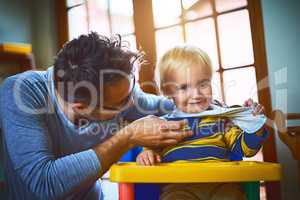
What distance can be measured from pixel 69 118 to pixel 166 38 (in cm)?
76

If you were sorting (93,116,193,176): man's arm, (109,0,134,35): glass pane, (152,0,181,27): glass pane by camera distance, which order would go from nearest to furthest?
(93,116,193,176): man's arm → (152,0,181,27): glass pane → (109,0,134,35): glass pane

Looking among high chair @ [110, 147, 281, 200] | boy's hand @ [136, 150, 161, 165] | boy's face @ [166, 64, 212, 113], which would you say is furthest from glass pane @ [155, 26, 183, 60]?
high chair @ [110, 147, 281, 200]

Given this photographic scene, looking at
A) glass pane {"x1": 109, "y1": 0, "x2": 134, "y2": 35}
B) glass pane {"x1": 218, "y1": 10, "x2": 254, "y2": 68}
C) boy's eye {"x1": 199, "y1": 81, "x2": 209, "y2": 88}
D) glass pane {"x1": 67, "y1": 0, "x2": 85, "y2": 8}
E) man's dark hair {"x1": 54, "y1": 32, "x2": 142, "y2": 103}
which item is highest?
glass pane {"x1": 67, "y1": 0, "x2": 85, "y2": 8}

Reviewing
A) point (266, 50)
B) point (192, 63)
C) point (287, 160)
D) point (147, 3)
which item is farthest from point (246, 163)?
point (147, 3)

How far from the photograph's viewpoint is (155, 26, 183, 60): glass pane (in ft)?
4.72

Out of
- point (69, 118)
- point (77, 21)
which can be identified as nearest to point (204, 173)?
point (69, 118)

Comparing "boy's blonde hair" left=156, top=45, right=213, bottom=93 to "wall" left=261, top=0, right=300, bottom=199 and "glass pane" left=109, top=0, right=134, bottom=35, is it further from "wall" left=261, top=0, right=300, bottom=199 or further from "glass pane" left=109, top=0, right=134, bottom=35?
"glass pane" left=109, top=0, right=134, bottom=35

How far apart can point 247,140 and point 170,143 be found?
0.17 metres

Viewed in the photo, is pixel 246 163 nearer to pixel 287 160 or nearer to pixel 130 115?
pixel 130 115

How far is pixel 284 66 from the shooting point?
1.15 m

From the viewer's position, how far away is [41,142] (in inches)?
28.1

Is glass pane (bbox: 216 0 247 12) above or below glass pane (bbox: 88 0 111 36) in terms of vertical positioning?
below

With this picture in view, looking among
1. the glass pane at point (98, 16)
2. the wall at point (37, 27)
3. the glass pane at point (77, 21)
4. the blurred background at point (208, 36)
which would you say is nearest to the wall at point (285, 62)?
the blurred background at point (208, 36)

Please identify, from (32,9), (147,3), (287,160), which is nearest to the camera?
(287,160)
